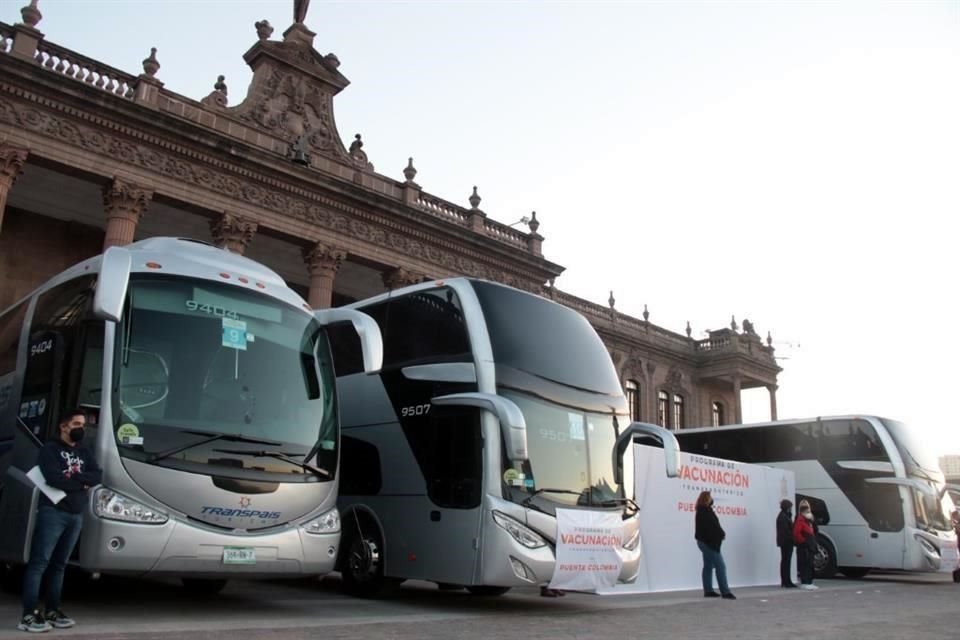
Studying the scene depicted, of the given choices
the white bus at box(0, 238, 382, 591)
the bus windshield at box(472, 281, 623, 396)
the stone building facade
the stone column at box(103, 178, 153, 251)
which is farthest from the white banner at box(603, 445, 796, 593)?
the stone column at box(103, 178, 153, 251)

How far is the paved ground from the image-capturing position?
19.9 ft

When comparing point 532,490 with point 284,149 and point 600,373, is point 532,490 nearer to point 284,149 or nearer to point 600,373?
point 600,373

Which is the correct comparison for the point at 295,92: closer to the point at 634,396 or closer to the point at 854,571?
the point at 854,571

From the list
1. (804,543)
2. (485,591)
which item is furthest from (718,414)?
(485,591)

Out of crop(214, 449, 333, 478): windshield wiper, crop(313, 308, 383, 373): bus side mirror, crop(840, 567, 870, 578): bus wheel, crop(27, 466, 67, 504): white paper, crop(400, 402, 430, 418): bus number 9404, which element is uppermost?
crop(313, 308, 383, 373): bus side mirror

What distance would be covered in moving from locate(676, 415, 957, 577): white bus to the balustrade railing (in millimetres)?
18199

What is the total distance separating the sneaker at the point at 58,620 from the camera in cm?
554

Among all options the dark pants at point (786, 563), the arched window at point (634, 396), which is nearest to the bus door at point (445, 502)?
the dark pants at point (786, 563)

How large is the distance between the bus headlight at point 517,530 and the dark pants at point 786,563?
7571 mm

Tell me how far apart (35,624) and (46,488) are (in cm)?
94

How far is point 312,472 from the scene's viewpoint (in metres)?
7.23

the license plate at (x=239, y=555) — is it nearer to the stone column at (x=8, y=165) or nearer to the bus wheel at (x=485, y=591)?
the bus wheel at (x=485, y=591)

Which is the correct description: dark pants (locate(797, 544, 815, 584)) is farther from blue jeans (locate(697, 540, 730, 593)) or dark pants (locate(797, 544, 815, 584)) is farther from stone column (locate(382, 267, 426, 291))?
stone column (locate(382, 267, 426, 291))

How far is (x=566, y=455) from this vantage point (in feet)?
27.3
